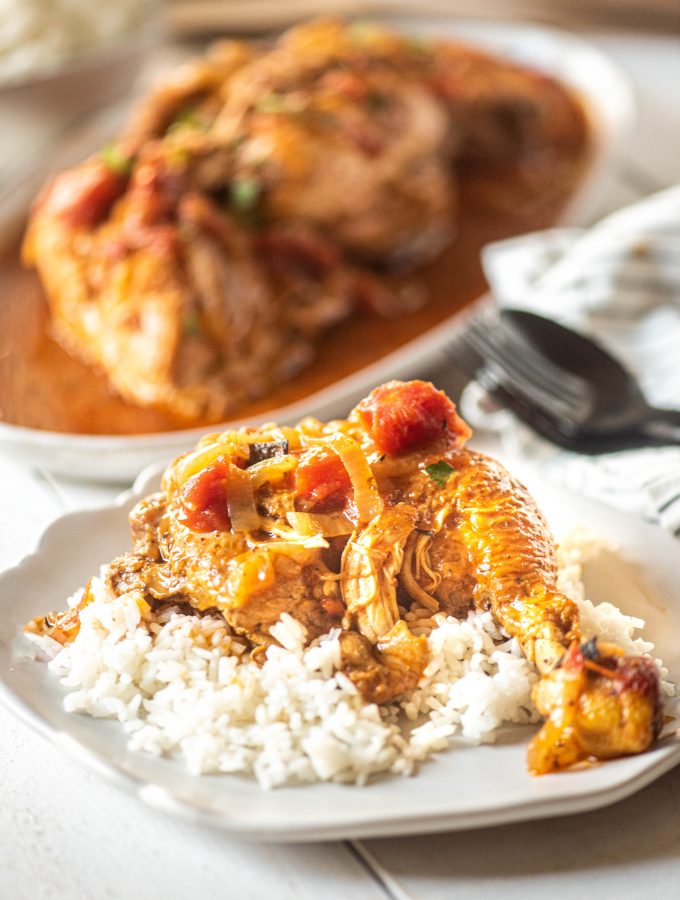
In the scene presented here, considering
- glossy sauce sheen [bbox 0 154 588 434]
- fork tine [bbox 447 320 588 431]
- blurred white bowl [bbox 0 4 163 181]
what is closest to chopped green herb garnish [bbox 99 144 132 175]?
glossy sauce sheen [bbox 0 154 588 434]

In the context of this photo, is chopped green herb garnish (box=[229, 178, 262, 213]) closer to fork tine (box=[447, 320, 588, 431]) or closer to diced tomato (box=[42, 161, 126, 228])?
diced tomato (box=[42, 161, 126, 228])

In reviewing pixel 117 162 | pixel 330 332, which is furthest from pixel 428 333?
pixel 117 162

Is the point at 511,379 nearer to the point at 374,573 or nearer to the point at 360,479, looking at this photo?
the point at 360,479

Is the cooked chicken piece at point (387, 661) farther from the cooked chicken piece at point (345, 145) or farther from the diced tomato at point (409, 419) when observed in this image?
the cooked chicken piece at point (345, 145)

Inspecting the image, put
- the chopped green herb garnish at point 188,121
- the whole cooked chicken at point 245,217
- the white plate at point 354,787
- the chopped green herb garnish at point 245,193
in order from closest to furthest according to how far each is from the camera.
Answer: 1. the white plate at point 354,787
2. the whole cooked chicken at point 245,217
3. the chopped green herb garnish at point 245,193
4. the chopped green herb garnish at point 188,121

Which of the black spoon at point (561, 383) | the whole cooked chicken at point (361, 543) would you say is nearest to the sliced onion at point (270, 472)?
A: the whole cooked chicken at point (361, 543)

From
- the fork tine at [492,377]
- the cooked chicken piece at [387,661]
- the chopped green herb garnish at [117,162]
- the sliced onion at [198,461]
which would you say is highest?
the sliced onion at [198,461]

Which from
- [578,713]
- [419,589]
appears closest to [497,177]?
[419,589]
